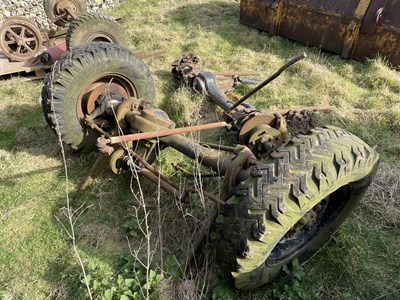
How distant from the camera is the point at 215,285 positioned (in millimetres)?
2410

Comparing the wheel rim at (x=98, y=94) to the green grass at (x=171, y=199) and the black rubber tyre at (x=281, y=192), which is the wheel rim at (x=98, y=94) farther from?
the black rubber tyre at (x=281, y=192)

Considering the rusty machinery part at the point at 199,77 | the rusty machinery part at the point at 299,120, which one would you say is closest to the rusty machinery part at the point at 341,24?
the rusty machinery part at the point at 199,77

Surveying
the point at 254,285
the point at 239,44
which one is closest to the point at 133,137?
the point at 254,285

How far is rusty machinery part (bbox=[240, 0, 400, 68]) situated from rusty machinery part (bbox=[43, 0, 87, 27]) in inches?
126

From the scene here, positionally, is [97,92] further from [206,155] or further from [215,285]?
[215,285]

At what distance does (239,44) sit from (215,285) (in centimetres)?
507

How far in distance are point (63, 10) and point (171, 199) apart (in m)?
4.66

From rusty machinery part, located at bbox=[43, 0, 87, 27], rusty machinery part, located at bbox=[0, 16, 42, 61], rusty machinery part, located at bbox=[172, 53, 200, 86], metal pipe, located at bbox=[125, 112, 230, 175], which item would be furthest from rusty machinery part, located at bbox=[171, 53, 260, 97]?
rusty machinery part, located at bbox=[43, 0, 87, 27]

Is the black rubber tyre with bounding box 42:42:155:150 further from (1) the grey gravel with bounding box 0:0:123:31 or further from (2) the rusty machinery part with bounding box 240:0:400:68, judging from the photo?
(1) the grey gravel with bounding box 0:0:123:31

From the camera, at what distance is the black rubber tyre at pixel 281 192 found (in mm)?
1906

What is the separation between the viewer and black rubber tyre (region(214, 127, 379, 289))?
1.91 metres

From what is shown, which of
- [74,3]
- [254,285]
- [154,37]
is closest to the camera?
[254,285]

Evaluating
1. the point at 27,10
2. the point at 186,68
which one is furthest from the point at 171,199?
the point at 27,10

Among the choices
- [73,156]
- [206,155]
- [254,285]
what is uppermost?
[206,155]
